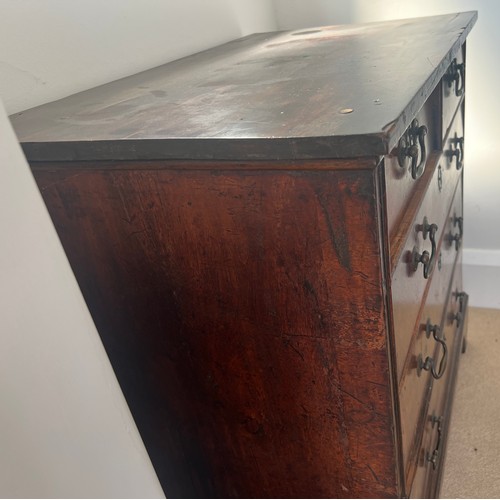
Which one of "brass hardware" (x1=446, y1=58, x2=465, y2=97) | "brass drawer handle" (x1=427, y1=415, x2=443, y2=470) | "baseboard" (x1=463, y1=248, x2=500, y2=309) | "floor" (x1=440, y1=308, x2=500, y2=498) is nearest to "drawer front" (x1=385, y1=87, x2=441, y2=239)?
"brass hardware" (x1=446, y1=58, x2=465, y2=97)

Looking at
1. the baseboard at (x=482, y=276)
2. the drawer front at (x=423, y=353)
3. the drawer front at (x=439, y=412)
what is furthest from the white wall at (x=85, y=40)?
the baseboard at (x=482, y=276)

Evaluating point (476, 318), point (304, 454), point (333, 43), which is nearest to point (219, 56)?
point (333, 43)

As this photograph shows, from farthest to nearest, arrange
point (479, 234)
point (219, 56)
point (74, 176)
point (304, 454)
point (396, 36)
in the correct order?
point (479, 234) < point (219, 56) < point (396, 36) < point (304, 454) < point (74, 176)

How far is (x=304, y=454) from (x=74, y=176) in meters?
0.51

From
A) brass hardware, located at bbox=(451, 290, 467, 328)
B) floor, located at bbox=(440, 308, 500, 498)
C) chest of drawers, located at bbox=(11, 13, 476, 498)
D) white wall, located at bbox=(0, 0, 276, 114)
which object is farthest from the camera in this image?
brass hardware, located at bbox=(451, 290, 467, 328)

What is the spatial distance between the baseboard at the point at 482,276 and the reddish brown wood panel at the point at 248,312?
3.87 feet

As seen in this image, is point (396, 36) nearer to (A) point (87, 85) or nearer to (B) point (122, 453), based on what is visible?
(A) point (87, 85)

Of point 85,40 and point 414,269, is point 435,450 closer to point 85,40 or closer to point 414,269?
point 414,269

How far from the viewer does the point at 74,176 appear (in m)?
0.65

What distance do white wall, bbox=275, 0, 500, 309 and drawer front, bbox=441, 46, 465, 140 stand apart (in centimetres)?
42

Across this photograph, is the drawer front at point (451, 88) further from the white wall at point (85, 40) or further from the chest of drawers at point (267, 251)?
the white wall at point (85, 40)

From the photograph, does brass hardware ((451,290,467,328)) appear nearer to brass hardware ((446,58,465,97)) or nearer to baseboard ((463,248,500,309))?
baseboard ((463,248,500,309))

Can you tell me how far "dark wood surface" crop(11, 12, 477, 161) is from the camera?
50 centimetres

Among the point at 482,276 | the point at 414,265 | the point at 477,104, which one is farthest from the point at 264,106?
the point at 482,276
